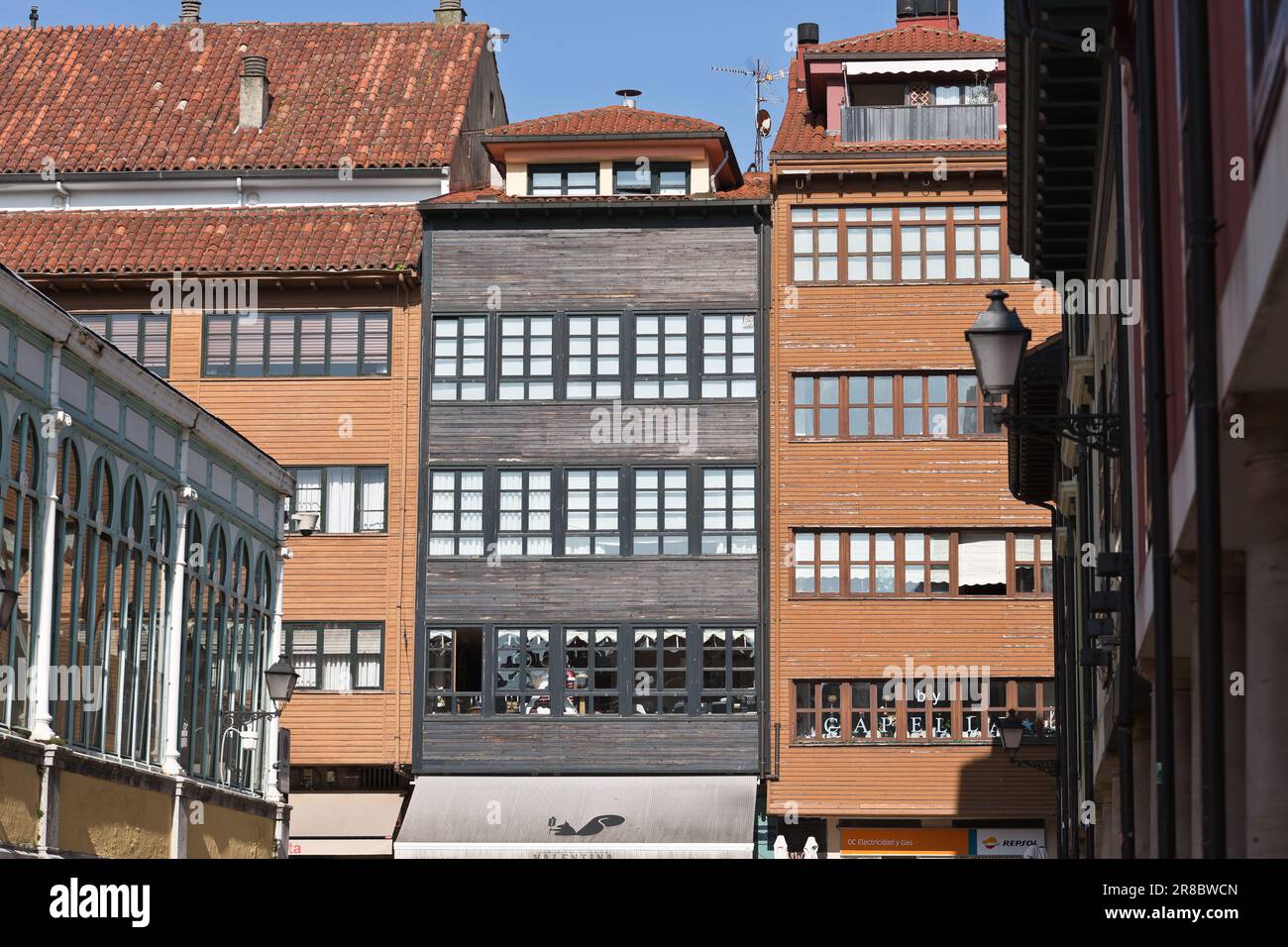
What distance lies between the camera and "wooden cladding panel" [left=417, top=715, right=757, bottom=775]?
46688mm

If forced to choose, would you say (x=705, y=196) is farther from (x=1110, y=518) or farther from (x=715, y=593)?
(x=1110, y=518)

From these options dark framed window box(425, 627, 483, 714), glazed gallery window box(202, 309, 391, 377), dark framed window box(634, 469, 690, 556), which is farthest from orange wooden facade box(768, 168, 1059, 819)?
glazed gallery window box(202, 309, 391, 377)

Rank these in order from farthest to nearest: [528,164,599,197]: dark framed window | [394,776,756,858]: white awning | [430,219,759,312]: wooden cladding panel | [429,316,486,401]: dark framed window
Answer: [528,164,599,197]: dark framed window, [430,219,759,312]: wooden cladding panel, [429,316,486,401]: dark framed window, [394,776,756,858]: white awning

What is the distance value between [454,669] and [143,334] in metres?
10.3

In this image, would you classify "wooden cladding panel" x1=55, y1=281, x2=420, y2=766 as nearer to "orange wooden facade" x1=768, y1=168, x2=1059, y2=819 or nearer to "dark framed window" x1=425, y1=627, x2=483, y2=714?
"dark framed window" x1=425, y1=627, x2=483, y2=714

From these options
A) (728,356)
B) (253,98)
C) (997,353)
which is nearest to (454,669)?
(728,356)

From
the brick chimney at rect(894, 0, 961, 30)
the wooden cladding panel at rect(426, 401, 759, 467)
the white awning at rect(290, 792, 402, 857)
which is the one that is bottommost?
the white awning at rect(290, 792, 402, 857)

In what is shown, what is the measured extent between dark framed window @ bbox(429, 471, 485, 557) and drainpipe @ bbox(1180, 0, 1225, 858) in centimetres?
3800

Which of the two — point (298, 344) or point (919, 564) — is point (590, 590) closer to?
point (919, 564)

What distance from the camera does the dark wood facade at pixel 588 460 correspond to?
47.1 meters
